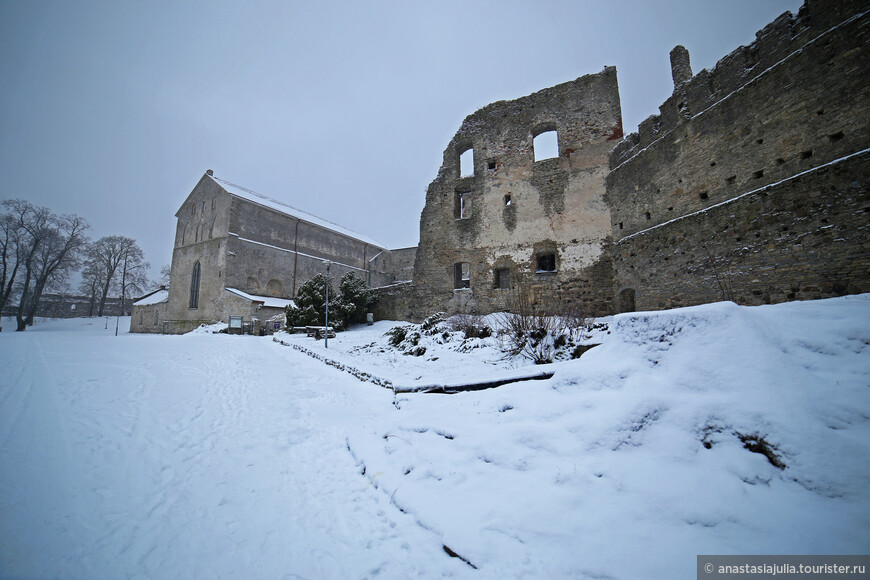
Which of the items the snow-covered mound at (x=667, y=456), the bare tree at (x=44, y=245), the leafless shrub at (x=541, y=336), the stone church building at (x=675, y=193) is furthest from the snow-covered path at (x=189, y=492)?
the bare tree at (x=44, y=245)

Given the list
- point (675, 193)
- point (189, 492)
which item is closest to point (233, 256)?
point (189, 492)

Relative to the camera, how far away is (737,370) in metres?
2.54

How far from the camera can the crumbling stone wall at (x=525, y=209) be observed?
13.0 meters

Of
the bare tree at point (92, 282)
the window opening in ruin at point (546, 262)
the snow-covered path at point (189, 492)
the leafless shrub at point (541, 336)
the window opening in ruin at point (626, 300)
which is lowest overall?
the snow-covered path at point (189, 492)

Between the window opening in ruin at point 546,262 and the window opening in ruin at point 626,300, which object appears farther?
the window opening in ruin at point 546,262

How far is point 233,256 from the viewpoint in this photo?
24.6 meters

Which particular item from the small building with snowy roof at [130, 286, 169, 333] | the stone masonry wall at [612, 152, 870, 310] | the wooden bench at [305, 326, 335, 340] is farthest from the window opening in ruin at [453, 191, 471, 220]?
the small building with snowy roof at [130, 286, 169, 333]

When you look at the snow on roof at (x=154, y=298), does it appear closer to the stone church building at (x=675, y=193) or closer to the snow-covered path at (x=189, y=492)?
the stone church building at (x=675, y=193)

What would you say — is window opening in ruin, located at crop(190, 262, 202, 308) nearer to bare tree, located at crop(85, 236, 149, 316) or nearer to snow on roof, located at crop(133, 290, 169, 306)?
snow on roof, located at crop(133, 290, 169, 306)

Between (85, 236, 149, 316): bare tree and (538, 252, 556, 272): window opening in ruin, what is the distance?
4011cm

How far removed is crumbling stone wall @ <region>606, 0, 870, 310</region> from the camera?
6.08 meters

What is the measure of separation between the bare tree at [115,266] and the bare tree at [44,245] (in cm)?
845

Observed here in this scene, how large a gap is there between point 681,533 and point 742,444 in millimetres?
857

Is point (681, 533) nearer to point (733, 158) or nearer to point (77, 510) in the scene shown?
point (77, 510)
